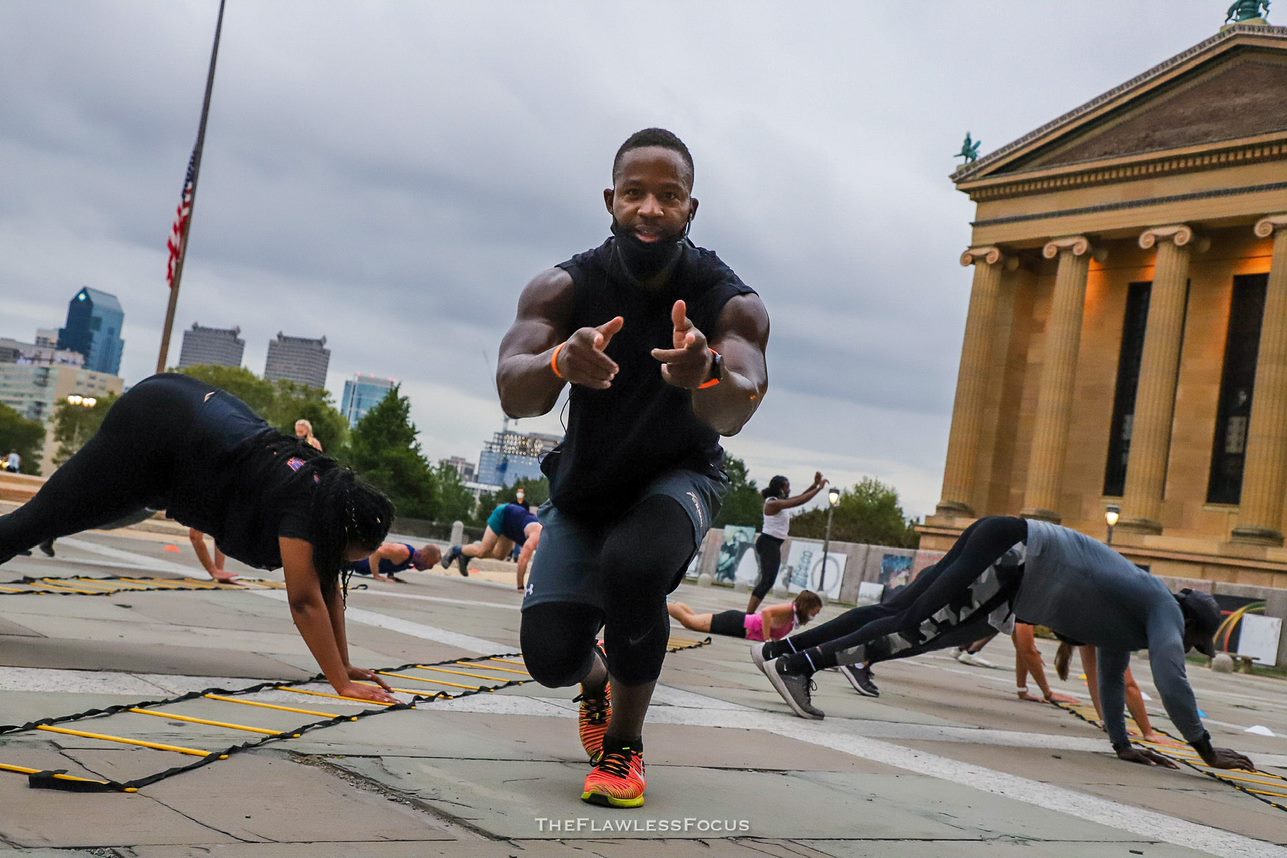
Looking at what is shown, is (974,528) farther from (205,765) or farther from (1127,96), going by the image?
(1127,96)

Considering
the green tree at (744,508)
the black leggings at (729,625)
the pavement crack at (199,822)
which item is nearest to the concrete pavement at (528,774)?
the pavement crack at (199,822)

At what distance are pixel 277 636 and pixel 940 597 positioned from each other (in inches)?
146

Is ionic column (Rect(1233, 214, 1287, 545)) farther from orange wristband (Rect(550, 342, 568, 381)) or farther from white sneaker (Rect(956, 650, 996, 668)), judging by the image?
orange wristband (Rect(550, 342, 568, 381))

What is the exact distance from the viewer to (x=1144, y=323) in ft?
128

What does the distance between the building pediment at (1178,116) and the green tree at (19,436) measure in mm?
102629

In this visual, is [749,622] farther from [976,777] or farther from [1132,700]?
[976,777]

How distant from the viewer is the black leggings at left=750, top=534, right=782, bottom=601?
46.6 feet

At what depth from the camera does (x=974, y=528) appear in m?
6.60

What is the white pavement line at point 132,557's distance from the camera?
454 inches

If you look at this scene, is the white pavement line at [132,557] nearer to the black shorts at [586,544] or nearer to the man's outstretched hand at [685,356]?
the black shorts at [586,544]

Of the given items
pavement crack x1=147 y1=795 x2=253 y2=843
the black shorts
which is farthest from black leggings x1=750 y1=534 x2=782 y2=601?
pavement crack x1=147 y1=795 x2=253 y2=843

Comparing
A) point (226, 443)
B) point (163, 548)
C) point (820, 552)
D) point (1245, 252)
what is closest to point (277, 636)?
point (226, 443)

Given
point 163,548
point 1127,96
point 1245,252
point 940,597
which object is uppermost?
point 1127,96

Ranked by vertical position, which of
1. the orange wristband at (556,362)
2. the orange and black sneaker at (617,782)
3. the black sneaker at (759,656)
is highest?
the orange wristband at (556,362)
